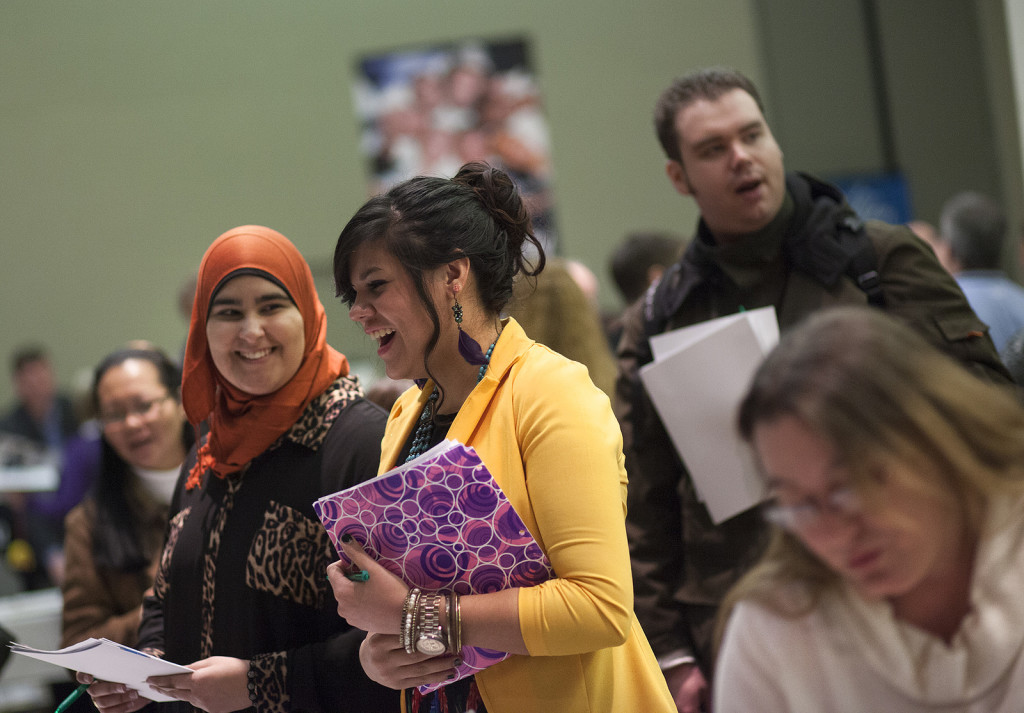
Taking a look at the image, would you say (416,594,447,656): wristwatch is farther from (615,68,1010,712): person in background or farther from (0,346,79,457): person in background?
(0,346,79,457): person in background

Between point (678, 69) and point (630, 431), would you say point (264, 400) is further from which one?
point (678, 69)

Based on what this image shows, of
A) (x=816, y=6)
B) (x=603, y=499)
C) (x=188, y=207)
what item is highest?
(x=816, y=6)

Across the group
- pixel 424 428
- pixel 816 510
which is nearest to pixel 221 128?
pixel 424 428

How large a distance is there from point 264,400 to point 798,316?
1.15m

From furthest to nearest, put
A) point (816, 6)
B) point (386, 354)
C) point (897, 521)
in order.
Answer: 1. point (816, 6)
2. point (386, 354)
3. point (897, 521)

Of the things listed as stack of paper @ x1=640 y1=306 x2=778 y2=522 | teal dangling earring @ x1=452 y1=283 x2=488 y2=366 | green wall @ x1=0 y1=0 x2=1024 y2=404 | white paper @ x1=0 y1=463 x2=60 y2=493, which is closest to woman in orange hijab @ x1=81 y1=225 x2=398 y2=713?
teal dangling earring @ x1=452 y1=283 x2=488 y2=366

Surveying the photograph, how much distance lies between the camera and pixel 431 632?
56.1 inches

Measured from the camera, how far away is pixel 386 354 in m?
1.69

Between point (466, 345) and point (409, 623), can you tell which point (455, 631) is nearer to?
point (409, 623)

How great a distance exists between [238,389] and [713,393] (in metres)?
1.01

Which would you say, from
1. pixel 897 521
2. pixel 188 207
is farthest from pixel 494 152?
pixel 897 521

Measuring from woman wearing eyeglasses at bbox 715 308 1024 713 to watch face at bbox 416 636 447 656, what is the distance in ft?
1.45

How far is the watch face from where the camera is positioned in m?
1.42

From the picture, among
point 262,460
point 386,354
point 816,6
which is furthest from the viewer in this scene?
point 816,6
